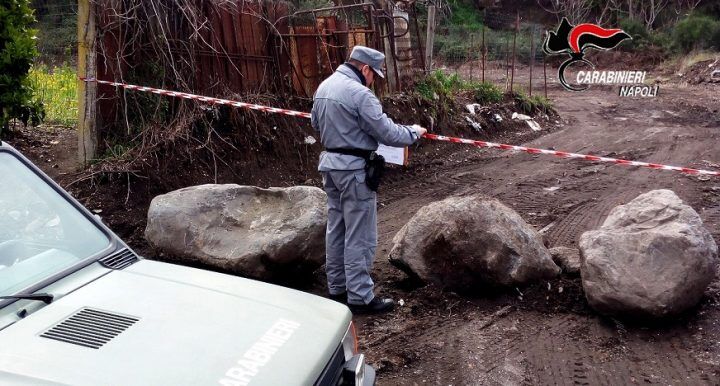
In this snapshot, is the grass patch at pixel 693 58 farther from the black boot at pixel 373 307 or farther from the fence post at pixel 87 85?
Answer: the black boot at pixel 373 307

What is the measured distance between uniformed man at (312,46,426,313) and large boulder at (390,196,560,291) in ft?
1.29


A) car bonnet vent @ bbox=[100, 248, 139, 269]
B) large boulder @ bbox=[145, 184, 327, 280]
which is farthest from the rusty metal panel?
car bonnet vent @ bbox=[100, 248, 139, 269]

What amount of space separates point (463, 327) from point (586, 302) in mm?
947

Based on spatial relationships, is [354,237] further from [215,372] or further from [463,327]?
[215,372]

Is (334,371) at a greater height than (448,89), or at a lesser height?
lesser

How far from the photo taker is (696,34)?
29.7 m

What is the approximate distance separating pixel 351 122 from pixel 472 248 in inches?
51.9

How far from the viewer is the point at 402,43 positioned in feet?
37.5

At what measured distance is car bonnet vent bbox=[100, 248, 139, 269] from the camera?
2.87 m

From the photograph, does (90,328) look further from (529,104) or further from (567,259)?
(529,104)

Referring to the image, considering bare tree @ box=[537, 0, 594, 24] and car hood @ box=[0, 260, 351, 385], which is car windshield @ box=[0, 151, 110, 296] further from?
bare tree @ box=[537, 0, 594, 24]

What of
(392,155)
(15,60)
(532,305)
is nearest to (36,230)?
(532,305)

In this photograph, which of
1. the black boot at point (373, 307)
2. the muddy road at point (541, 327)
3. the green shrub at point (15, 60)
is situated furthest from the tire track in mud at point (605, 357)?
the green shrub at point (15, 60)

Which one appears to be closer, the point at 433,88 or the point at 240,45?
the point at 240,45
